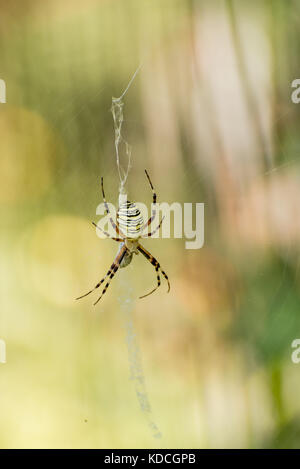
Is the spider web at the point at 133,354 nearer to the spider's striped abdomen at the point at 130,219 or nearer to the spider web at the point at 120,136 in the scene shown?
the spider's striped abdomen at the point at 130,219

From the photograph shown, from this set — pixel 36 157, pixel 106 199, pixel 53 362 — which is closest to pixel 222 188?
pixel 106 199

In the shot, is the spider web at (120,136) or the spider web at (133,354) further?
the spider web at (133,354)

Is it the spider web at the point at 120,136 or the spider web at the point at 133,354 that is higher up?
the spider web at the point at 120,136

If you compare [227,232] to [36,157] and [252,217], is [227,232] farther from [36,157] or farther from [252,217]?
[36,157]

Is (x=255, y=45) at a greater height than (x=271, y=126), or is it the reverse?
(x=255, y=45)

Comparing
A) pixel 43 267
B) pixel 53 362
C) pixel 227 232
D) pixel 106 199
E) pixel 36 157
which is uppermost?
pixel 36 157

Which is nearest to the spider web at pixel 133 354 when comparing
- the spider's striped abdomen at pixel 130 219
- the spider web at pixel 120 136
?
the spider's striped abdomen at pixel 130 219
